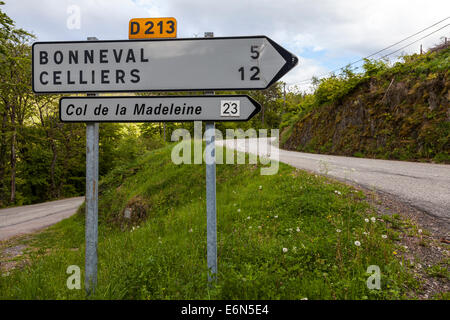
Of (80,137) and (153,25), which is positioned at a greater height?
(80,137)

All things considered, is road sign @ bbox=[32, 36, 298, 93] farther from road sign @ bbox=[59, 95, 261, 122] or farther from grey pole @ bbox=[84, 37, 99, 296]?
grey pole @ bbox=[84, 37, 99, 296]

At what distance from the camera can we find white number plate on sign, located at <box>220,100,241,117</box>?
100.0 inches

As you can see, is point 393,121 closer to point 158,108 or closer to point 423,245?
point 423,245

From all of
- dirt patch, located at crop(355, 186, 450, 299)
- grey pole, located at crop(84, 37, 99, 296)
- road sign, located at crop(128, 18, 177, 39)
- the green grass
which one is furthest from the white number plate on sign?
dirt patch, located at crop(355, 186, 450, 299)

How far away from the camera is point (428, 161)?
10438 mm

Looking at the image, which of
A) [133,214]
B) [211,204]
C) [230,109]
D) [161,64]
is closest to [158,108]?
[161,64]

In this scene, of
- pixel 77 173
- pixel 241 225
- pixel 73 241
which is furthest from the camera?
pixel 77 173

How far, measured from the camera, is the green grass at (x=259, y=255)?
8.08 ft

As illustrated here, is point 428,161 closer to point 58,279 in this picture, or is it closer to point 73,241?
point 58,279

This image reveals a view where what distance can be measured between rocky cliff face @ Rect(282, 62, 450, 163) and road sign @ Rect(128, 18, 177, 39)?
11950 mm

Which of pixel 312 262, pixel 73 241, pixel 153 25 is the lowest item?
pixel 73 241

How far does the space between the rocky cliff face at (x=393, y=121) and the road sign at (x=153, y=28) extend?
11950 mm

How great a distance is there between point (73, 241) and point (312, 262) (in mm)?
8705
